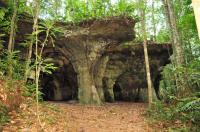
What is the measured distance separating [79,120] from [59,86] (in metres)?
8.98

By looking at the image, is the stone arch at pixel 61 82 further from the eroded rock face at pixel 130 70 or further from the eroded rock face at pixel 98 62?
the eroded rock face at pixel 130 70

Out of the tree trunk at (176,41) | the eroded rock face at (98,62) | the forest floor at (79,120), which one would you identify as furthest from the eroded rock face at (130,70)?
the tree trunk at (176,41)

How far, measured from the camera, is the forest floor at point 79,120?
8.58m

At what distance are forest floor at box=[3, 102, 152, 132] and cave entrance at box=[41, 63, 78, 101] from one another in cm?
539

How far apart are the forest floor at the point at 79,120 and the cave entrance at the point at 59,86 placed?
539 centimetres

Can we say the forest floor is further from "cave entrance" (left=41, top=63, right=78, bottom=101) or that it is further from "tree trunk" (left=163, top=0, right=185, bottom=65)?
"cave entrance" (left=41, top=63, right=78, bottom=101)

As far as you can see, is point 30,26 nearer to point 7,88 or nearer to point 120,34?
point 120,34

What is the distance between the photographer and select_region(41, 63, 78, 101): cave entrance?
755 inches

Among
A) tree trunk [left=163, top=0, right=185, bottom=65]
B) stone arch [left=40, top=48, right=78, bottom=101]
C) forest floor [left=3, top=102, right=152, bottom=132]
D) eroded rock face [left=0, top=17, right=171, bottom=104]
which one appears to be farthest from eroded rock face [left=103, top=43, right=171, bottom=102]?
tree trunk [left=163, top=0, right=185, bottom=65]

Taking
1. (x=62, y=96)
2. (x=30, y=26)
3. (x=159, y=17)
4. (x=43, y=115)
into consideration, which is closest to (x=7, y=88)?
(x=43, y=115)

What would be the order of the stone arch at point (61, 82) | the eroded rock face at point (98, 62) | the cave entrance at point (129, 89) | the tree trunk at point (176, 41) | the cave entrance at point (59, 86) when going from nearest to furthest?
the tree trunk at point (176, 41) < the eroded rock face at point (98, 62) < the stone arch at point (61, 82) < the cave entrance at point (59, 86) < the cave entrance at point (129, 89)

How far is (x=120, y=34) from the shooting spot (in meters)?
16.5

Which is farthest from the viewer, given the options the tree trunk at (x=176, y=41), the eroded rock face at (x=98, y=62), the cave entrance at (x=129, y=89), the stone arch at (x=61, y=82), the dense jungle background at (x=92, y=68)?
the cave entrance at (x=129, y=89)

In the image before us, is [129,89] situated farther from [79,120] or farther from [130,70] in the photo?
[79,120]
